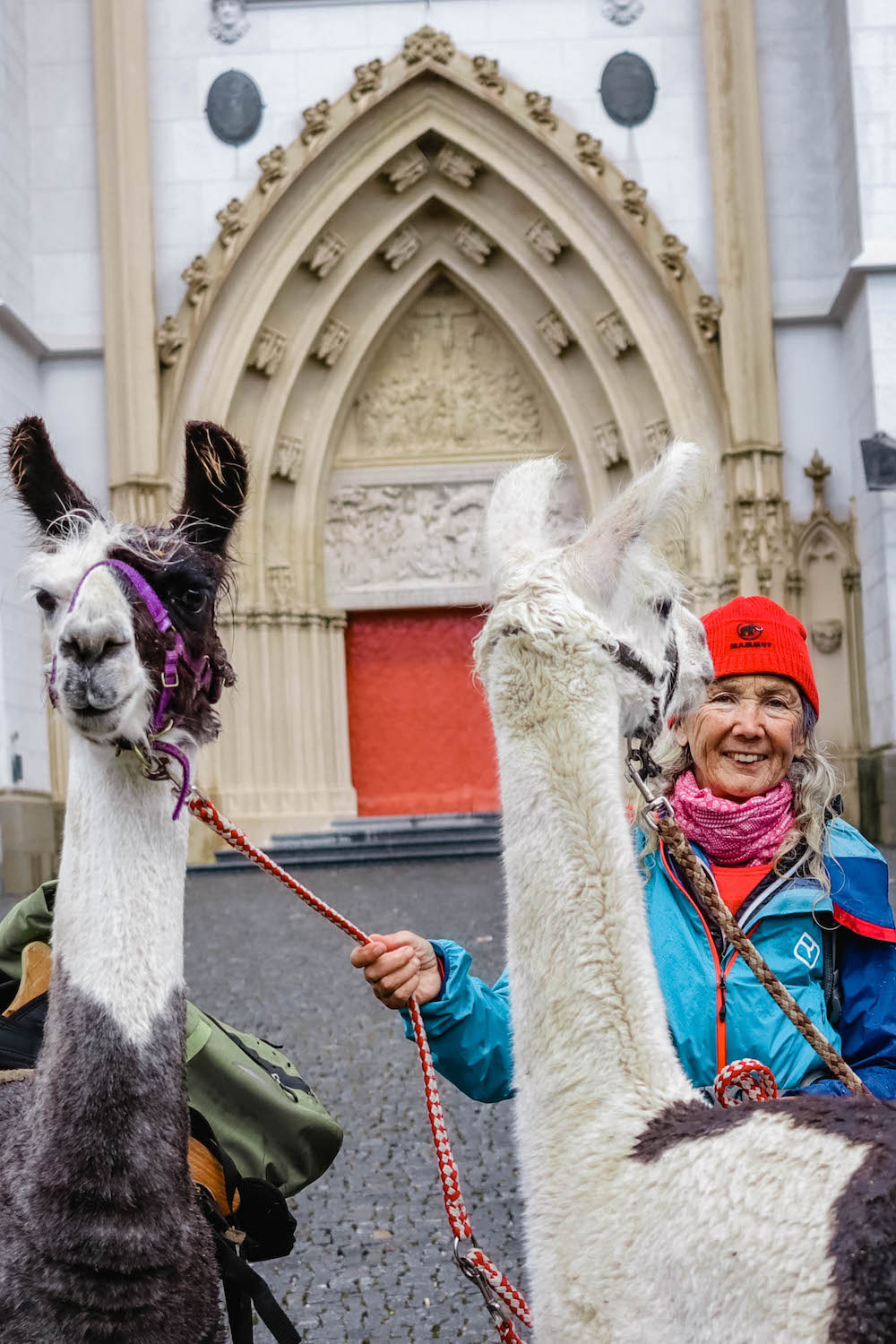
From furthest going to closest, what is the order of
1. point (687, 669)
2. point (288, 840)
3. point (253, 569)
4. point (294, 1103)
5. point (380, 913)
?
1. point (253, 569)
2. point (288, 840)
3. point (380, 913)
4. point (294, 1103)
5. point (687, 669)

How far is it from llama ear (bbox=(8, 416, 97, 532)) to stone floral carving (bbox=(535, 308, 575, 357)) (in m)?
13.3

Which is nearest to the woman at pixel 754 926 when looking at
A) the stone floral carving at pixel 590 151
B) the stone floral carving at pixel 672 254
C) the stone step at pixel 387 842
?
the stone step at pixel 387 842

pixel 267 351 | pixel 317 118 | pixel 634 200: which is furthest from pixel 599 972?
pixel 317 118

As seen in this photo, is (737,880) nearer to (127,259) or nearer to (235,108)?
(127,259)

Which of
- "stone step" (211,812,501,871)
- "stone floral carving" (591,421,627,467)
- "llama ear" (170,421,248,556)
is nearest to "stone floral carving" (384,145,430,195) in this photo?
"stone floral carving" (591,421,627,467)

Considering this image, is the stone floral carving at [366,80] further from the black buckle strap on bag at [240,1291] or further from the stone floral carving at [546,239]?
the black buckle strap on bag at [240,1291]

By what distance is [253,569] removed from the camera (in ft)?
49.6

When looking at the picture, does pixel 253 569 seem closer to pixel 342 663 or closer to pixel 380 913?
pixel 342 663

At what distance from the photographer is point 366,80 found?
48.0ft

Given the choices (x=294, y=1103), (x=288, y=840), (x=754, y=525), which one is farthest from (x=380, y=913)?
(x=294, y=1103)

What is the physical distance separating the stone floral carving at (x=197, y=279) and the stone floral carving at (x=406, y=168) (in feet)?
7.08

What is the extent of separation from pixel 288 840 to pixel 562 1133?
12466 mm

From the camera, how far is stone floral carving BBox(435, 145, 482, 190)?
15188mm

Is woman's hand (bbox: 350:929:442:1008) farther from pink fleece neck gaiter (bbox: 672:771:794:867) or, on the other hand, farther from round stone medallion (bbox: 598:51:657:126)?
round stone medallion (bbox: 598:51:657:126)
